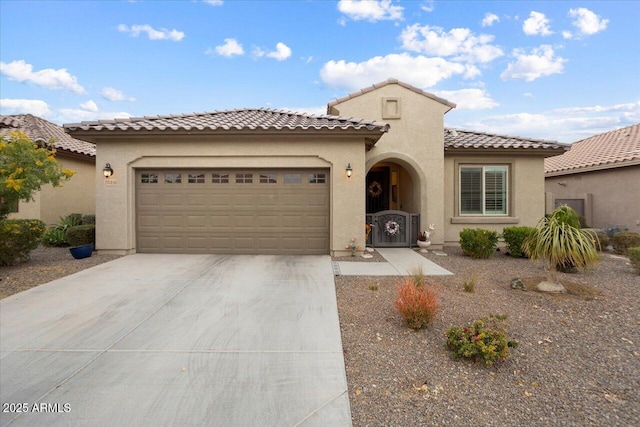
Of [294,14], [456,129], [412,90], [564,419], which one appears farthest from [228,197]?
[456,129]

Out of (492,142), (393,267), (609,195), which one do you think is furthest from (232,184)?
(609,195)

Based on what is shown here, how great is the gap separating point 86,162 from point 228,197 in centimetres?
959

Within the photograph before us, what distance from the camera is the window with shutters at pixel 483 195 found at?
11258mm

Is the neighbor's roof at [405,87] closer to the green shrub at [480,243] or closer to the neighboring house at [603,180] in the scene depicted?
the green shrub at [480,243]

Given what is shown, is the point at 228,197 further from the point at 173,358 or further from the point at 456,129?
the point at 456,129

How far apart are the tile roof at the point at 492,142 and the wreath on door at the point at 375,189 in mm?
3802

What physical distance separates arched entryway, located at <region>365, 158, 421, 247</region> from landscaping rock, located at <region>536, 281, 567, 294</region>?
4.93m

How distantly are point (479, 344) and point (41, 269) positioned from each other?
958 cm

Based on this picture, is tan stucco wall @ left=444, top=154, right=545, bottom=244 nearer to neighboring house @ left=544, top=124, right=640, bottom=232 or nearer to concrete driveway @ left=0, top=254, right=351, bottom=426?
neighboring house @ left=544, top=124, right=640, bottom=232

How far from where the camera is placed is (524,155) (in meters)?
11.0

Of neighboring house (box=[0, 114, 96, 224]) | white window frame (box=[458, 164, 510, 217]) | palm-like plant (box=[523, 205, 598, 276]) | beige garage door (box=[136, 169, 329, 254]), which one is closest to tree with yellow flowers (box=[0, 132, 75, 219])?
beige garage door (box=[136, 169, 329, 254])

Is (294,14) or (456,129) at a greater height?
(294,14)

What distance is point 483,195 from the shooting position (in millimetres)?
11281

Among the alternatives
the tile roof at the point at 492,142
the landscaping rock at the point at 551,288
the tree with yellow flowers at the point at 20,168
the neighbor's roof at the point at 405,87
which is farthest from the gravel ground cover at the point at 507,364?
the tree with yellow flowers at the point at 20,168
